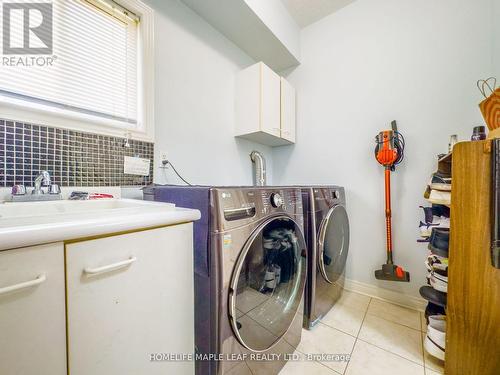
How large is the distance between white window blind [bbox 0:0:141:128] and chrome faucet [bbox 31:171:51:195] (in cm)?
34

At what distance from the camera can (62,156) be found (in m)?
0.94

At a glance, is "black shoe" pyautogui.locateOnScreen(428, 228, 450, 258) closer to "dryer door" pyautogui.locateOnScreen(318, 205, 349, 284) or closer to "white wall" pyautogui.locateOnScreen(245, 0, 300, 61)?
"dryer door" pyautogui.locateOnScreen(318, 205, 349, 284)

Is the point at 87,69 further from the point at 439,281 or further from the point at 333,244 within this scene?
the point at 439,281

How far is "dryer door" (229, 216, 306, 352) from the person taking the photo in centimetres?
76

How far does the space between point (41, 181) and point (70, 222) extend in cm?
61

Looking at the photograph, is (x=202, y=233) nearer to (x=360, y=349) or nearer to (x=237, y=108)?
(x=360, y=349)

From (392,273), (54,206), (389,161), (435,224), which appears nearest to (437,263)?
(435,224)

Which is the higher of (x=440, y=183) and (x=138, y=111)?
(x=138, y=111)

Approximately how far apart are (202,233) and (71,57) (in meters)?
1.15

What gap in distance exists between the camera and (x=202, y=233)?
0.71 meters

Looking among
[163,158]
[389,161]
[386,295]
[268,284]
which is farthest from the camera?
[386,295]

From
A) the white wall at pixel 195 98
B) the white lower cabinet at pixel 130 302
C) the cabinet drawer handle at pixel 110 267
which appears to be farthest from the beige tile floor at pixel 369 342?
the white wall at pixel 195 98

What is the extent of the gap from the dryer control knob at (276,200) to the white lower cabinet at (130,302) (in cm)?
38

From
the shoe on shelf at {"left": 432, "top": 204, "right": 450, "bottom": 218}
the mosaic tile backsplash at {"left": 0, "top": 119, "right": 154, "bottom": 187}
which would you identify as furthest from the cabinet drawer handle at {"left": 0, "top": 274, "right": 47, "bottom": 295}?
the shoe on shelf at {"left": 432, "top": 204, "right": 450, "bottom": 218}
